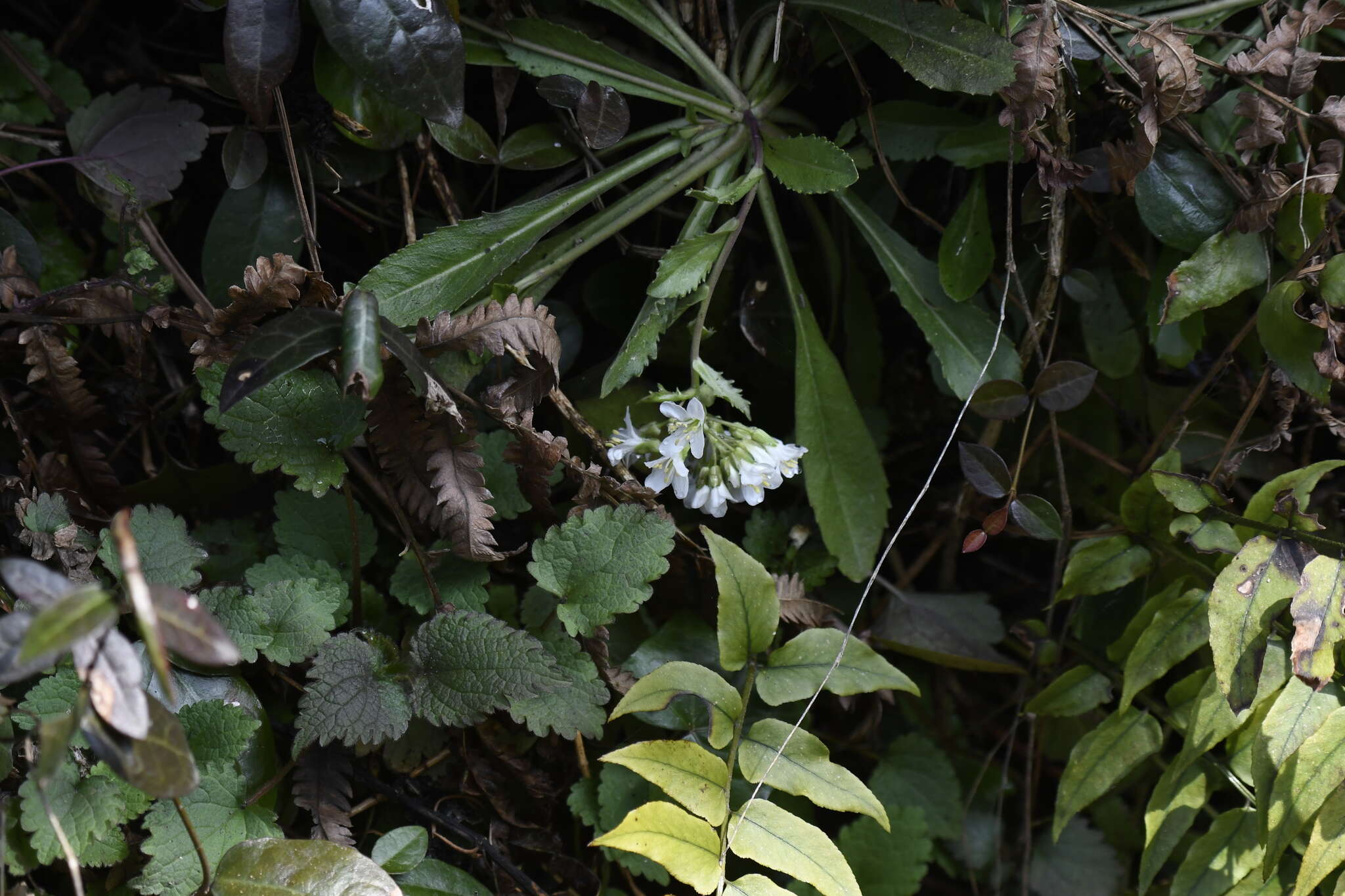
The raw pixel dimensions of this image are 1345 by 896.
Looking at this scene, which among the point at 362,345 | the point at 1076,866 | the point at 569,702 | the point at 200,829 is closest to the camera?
the point at 362,345

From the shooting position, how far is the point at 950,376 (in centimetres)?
124

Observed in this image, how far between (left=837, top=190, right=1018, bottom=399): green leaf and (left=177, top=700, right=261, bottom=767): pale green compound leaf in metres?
0.95

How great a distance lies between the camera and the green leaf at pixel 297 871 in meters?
0.88

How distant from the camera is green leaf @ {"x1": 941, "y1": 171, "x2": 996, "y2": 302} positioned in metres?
1.24

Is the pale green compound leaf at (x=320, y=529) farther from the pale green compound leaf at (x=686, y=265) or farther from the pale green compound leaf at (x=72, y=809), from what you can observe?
the pale green compound leaf at (x=686, y=265)

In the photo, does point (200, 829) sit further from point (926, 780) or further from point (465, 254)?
point (926, 780)

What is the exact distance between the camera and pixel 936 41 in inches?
43.5

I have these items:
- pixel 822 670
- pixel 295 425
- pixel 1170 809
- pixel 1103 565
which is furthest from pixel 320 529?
pixel 1170 809

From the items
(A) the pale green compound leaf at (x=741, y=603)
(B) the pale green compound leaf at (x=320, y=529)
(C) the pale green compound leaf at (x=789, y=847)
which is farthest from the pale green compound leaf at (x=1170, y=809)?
(B) the pale green compound leaf at (x=320, y=529)

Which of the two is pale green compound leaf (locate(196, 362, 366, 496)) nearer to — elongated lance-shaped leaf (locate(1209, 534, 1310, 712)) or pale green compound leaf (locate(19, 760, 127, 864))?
pale green compound leaf (locate(19, 760, 127, 864))

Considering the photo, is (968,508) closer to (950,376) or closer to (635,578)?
(950,376)

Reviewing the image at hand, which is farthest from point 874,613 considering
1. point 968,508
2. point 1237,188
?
point 1237,188

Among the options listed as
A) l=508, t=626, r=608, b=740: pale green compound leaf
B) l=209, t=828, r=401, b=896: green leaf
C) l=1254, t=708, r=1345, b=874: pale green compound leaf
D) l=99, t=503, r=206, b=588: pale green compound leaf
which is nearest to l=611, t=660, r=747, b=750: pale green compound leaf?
l=508, t=626, r=608, b=740: pale green compound leaf

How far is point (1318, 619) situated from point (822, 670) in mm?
537
